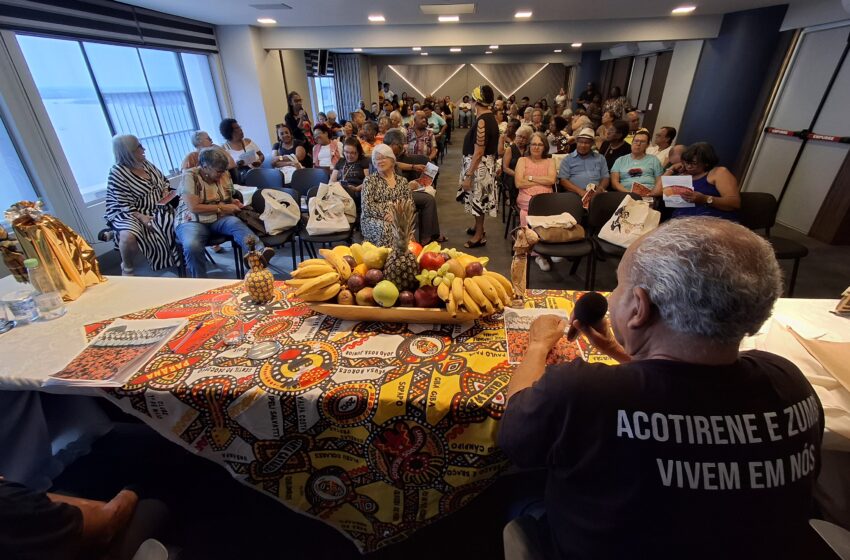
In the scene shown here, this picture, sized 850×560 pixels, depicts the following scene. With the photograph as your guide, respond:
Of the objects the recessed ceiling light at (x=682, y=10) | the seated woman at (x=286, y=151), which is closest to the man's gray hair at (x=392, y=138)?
the seated woman at (x=286, y=151)

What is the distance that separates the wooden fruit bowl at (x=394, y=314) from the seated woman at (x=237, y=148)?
423 cm

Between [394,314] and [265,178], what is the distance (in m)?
3.43

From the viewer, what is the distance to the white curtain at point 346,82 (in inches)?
523

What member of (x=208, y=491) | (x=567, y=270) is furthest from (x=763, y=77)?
(x=208, y=491)

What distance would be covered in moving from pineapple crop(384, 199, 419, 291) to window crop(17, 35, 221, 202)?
4.65 m

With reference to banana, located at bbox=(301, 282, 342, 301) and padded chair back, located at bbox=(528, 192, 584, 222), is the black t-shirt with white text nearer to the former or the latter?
banana, located at bbox=(301, 282, 342, 301)

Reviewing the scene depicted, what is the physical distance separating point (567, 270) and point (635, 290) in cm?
330

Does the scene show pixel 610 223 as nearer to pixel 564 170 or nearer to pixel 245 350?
pixel 564 170

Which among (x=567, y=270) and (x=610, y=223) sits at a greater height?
(x=610, y=223)

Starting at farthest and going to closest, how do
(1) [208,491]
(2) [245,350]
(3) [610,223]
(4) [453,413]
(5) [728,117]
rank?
(5) [728,117], (3) [610,223], (1) [208,491], (2) [245,350], (4) [453,413]

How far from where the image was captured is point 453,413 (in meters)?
1.10

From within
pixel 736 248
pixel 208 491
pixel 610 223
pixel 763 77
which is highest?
pixel 763 77

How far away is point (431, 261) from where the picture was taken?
1560 mm

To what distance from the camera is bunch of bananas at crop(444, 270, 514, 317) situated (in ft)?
4.55
